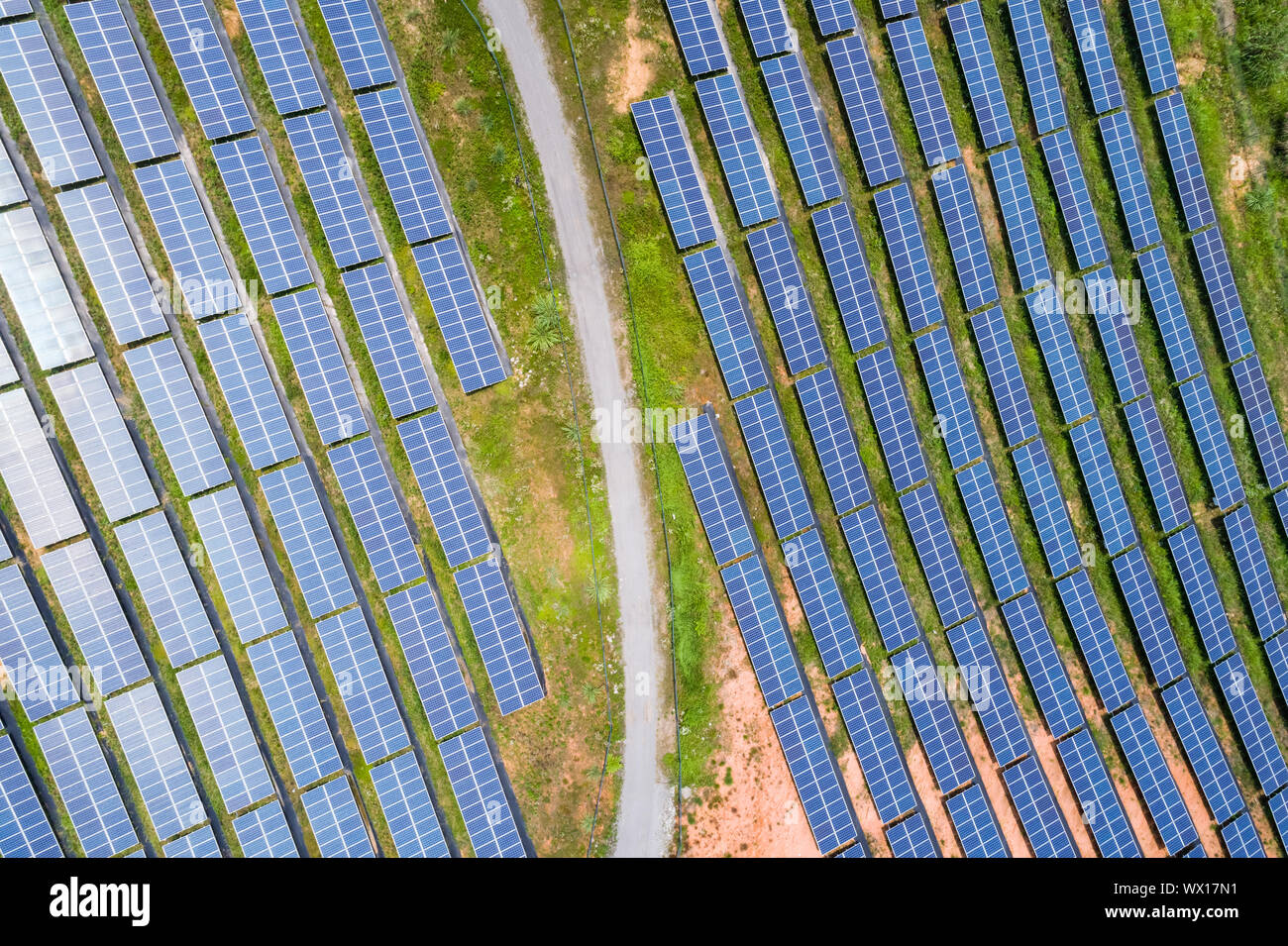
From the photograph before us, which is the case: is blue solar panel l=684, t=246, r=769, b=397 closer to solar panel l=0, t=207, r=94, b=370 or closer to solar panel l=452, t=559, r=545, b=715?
solar panel l=452, t=559, r=545, b=715

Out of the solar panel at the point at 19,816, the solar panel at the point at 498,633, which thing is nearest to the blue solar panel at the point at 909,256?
the solar panel at the point at 498,633

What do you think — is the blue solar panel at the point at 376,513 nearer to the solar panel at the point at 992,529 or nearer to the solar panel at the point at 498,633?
the solar panel at the point at 498,633

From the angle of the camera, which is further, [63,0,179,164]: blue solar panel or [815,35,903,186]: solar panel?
[815,35,903,186]: solar panel

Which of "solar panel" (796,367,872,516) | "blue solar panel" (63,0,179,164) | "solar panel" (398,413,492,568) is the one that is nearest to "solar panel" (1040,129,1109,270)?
"solar panel" (796,367,872,516)

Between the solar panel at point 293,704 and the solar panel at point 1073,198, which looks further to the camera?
the solar panel at point 1073,198

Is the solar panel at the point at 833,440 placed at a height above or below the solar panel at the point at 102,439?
below
